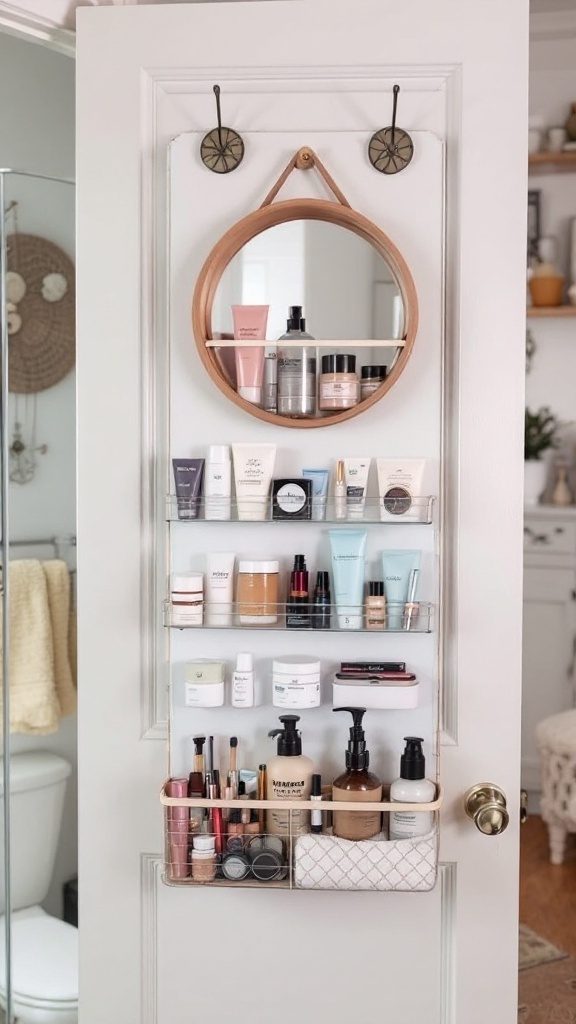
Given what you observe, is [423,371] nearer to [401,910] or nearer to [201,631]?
[201,631]

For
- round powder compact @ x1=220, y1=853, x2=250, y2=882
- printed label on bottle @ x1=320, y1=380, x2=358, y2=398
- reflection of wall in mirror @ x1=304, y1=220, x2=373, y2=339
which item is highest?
reflection of wall in mirror @ x1=304, y1=220, x2=373, y2=339

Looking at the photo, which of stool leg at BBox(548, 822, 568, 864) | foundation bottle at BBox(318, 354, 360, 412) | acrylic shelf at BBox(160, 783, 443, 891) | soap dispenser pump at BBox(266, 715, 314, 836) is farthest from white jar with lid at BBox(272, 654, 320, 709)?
stool leg at BBox(548, 822, 568, 864)

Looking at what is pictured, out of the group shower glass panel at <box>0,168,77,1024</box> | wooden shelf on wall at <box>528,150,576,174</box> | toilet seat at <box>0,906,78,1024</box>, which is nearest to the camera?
toilet seat at <box>0,906,78,1024</box>

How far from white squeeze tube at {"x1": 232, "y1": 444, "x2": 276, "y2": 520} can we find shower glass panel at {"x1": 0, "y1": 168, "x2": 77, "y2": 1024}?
2.37ft

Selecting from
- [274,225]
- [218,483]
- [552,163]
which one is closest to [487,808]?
[218,483]

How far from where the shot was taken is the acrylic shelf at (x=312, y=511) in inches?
48.7

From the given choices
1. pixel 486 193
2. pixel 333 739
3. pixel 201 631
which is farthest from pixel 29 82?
pixel 333 739

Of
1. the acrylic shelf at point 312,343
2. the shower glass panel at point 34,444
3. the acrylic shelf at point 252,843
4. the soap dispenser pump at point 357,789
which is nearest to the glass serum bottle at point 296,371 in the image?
the acrylic shelf at point 312,343

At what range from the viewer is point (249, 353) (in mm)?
1245

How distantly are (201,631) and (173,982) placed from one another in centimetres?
50

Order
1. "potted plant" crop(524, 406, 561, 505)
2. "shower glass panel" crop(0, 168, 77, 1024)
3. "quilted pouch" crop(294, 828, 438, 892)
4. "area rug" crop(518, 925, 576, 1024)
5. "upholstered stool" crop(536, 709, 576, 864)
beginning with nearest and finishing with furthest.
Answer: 1. "quilted pouch" crop(294, 828, 438, 892)
2. "shower glass panel" crop(0, 168, 77, 1024)
3. "area rug" crop(518, 925, 576, 1024)
4. "upholstered stool" crop(536, 709, 576, 864)
5. "potted plant" crop(524, 406, 561, 505)

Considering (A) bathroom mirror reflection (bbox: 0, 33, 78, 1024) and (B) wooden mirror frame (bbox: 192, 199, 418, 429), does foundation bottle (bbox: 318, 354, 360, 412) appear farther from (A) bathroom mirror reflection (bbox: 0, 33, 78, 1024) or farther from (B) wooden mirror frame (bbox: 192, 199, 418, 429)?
(A) bathroom mirror reflection (bbox: 0, 33, 78, 1024)

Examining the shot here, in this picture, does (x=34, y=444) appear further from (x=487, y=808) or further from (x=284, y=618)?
(x=487, y=808)

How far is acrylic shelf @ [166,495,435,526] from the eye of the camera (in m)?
1.24
